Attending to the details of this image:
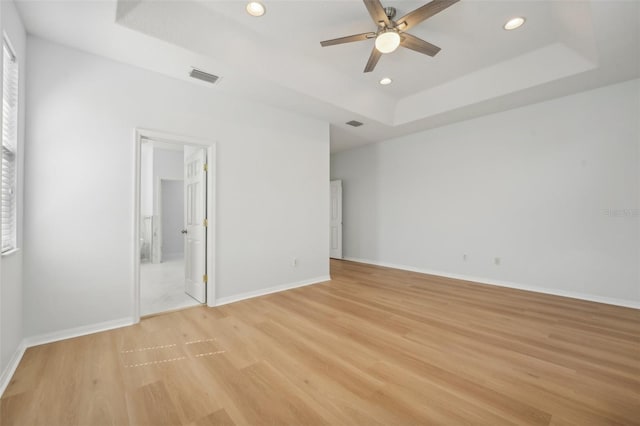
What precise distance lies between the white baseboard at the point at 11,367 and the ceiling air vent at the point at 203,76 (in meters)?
3.09

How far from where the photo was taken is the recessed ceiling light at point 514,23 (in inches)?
108

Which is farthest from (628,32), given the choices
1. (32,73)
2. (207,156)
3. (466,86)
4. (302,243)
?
(32,73)

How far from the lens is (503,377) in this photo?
6.21 feet

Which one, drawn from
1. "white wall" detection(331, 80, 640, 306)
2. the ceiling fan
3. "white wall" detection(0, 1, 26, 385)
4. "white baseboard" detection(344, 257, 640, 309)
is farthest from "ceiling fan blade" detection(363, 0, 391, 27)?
"white baseboard" detection(344, 257, 640, 309)

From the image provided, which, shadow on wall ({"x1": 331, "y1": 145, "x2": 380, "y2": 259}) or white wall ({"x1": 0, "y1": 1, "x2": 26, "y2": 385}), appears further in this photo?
shadow on wall ({"x1": 331, "y1": 145, "x2": 380, "y2": 259})

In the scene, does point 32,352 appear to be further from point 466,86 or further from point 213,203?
point 466,86

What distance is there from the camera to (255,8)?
2.55 metres

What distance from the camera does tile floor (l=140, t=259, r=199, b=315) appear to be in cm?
340

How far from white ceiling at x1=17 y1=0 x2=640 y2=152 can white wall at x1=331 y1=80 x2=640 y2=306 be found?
475 mm

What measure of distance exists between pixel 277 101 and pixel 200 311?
10.1 ft

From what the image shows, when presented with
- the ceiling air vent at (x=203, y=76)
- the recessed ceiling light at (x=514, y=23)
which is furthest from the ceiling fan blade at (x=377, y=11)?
the ceiling air vent at (x=203, y=76)

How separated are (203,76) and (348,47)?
1.83 metres

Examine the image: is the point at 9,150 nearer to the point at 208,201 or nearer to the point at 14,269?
the point at 14,269

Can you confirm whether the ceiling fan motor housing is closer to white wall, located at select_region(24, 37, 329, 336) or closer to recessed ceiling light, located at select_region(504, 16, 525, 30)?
recessed ceiling light, located at select_region(504, 16, 525, 30)
